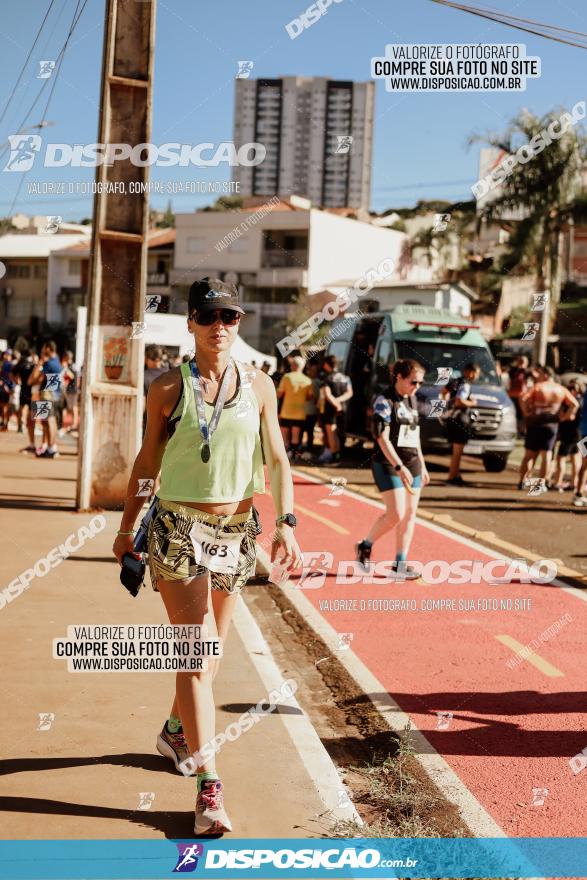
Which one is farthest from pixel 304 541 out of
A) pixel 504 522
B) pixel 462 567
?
pixel 504 522

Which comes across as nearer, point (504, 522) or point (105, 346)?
point (105, 346)

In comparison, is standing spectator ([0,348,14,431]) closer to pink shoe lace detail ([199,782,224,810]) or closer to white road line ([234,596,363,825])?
white road line ([234,596,363,825])

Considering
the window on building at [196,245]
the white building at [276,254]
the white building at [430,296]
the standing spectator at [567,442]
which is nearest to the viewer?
the standing spectator at [567,442]

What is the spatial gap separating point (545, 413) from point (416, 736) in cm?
1136

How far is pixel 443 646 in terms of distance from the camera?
23.0ft

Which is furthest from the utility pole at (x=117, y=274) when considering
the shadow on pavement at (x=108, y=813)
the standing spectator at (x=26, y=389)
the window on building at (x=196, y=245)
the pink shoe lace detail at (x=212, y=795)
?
the window on building at (x=196, y=245)

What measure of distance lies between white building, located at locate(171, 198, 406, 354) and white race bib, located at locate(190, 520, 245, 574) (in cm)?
5602

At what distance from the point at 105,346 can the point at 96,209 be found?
157 cm

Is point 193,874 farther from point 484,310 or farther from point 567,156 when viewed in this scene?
point 484,310

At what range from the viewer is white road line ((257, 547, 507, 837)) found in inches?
166

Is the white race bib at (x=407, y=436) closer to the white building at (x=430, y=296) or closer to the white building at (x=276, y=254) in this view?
the white building at (x=430, y=296)

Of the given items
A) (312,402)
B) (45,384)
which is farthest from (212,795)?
(312,402)

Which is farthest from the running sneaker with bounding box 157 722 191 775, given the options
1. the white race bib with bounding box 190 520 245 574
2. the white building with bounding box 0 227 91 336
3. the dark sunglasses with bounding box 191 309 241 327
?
the white building with bounding box 0 227 91 336

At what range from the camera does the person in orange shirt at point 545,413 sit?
16.0 meters
